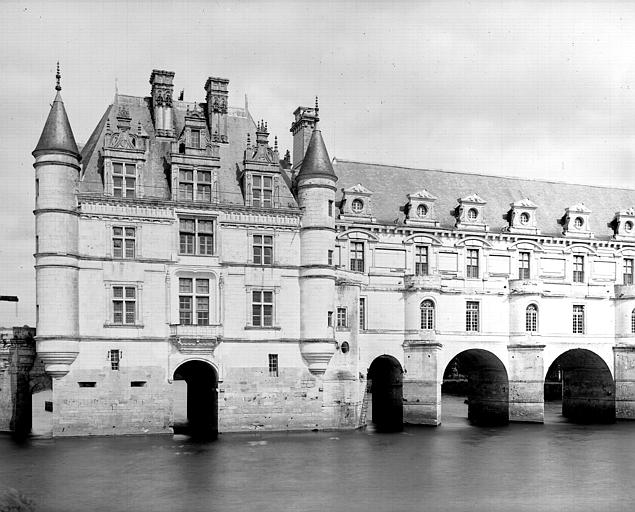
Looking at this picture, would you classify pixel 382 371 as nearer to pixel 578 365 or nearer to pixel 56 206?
pixel 578 365

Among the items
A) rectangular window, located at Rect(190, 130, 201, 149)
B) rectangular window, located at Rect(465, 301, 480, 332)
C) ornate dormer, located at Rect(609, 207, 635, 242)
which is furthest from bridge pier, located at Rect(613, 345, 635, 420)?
rectangular window, located at Rect(190, 130, 201, 149)

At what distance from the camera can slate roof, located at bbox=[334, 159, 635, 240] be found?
51312 mm

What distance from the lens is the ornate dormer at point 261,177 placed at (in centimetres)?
4334

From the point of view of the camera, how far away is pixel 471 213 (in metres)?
51.7

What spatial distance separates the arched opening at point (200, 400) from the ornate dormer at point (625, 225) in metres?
29.4

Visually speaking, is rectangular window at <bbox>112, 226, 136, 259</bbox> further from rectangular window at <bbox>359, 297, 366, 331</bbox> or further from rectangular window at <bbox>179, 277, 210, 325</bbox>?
rectangular window at <bbox>359, 297, 366, 331</bbox>

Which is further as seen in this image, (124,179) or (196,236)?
(196,236)

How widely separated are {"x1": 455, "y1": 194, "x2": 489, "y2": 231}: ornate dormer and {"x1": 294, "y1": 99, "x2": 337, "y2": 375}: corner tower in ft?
35.0

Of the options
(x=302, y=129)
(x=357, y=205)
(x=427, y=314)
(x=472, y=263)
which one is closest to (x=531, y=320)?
(x=472, y=263)

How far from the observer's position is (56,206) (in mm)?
39344

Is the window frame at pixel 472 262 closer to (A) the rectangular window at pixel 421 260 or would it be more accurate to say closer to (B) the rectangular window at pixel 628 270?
(A) the rectangular window at pixel 421 260

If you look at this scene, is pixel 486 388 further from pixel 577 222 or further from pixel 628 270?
pixel 628 270

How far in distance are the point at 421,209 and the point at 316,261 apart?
1018cm

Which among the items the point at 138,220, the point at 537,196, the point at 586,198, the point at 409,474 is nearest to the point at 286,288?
the point at 138,220
